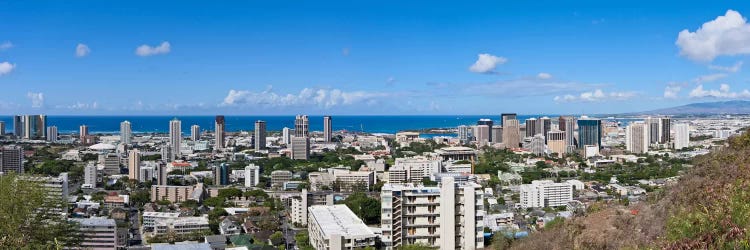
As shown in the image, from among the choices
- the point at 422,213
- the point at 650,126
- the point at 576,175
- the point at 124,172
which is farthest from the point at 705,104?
the point at 422,213

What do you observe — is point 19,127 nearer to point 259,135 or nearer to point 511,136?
point 259,135

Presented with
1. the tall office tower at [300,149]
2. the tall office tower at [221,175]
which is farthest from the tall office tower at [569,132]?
the tall office tower at [221,175]

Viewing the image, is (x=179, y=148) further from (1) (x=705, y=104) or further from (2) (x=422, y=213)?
(1) (x=705, y=104)

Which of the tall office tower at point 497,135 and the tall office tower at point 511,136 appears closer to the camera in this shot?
the tall office tower at point 511,136

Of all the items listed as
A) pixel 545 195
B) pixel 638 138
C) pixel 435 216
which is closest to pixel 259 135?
pixel 638 138

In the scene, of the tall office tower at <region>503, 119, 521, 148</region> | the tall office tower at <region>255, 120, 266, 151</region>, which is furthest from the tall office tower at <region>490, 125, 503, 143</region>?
the tall office tower at <region>255, 120, 266, 151</region>

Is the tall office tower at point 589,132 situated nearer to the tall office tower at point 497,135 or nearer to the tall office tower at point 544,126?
the tall office tower at point 544,126
